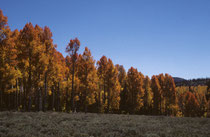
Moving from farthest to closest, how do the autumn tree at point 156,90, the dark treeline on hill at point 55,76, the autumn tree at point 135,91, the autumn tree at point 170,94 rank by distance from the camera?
1. the autumn tree at point 156,90
2. the autumn tree at point 170,94
3. the autumn tree at point 135,91
4. the dark treeline on hill at point 55,76

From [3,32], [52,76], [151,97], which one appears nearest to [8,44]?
[3,32]

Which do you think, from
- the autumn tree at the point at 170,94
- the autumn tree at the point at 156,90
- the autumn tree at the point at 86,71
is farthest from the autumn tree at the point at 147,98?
the autumn tree at the point at 86,71

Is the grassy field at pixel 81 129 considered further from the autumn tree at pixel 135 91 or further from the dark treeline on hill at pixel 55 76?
the autumn tree at pixel 135 91

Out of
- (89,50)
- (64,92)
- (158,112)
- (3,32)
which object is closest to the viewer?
(3,32)

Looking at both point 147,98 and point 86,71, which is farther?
point 147,98

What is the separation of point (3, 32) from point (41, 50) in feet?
14.1

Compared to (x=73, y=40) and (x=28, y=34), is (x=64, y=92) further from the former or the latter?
(x=28, y=34)

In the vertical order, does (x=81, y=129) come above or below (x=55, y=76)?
below

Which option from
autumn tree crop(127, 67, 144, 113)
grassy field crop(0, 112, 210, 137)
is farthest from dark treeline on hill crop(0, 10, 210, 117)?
grassy field crop(0, 112, 210, 137)

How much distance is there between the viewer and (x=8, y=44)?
16.9 m

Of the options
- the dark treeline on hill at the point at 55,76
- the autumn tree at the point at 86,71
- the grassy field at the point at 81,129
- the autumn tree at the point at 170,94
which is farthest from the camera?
the autumn tree at the point at 170,94

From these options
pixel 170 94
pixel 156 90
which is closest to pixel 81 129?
pixel 156 90

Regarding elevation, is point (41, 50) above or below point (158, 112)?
above

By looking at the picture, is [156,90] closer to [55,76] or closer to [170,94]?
[170,94]
